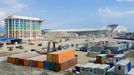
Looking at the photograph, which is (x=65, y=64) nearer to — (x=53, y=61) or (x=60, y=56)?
(x=60, y=56)

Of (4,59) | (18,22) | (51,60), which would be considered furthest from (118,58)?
(18,22)

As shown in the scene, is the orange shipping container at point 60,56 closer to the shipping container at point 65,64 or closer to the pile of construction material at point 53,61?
the pile of construction material at point 53,61

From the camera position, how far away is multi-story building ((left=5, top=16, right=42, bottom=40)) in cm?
10225

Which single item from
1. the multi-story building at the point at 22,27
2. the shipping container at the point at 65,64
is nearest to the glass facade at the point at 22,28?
the multi-story building at the point at 22,27

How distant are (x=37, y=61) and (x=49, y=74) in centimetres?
552

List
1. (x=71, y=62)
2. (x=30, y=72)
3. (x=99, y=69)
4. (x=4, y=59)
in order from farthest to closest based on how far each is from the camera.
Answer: (x=4, y=59)
(x=71, y=62)
(x=30, y=72)
(x=99, y=69)

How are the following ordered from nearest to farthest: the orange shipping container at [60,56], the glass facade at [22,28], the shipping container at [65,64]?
the shipping container at [65,64], the orange shipping container at [60,56], the glass facade at [22,28]

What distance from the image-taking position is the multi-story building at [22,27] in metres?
102

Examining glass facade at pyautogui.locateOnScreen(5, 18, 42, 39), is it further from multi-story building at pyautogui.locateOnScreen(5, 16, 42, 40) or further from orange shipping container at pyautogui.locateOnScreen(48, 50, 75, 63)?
orange shipping container at pyautogui.locateOnScreen(48, 50, 75, 63)

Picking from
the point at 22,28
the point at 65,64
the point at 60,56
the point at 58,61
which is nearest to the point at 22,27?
the point at 22,28

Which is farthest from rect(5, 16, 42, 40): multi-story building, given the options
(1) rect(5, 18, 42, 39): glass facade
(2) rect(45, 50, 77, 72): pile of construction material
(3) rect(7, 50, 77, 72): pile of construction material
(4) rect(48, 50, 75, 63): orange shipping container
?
(2) rect(45, 50, 77, 72): pile of construction material

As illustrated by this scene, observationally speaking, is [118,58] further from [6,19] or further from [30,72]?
[6,19]

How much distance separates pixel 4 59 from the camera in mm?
43938

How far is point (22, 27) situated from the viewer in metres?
106
